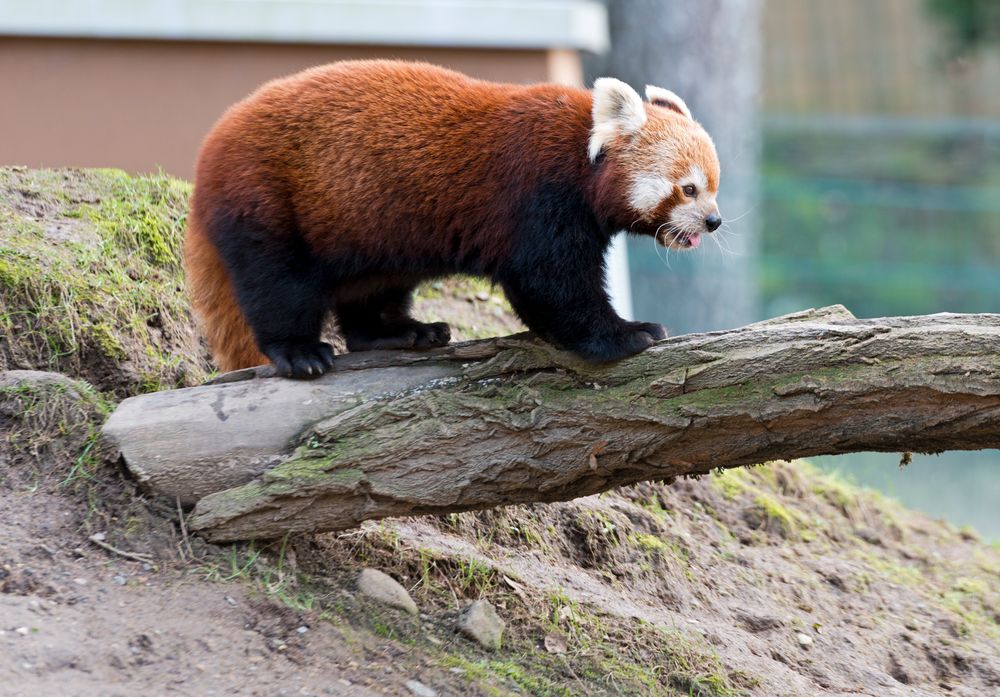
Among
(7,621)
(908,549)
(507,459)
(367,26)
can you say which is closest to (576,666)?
(507,459)

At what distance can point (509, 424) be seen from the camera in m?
3.57

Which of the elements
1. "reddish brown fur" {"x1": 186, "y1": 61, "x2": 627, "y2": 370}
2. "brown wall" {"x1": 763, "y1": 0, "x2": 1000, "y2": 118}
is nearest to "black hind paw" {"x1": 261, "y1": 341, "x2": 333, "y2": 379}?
"reddish brown fur" {"x1": 186, "y1": 61, "x2": 627, "y2": 370}

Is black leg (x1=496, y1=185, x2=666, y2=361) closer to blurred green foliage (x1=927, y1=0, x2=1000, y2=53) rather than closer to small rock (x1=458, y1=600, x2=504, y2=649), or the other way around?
small rock (x1=458, y1=600, x2=504, y2=649)

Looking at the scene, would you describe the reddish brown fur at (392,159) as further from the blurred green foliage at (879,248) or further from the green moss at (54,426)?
the blurred green foliage at (879,248)

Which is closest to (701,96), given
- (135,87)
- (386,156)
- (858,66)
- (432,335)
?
(135,87)

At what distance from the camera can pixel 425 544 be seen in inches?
166

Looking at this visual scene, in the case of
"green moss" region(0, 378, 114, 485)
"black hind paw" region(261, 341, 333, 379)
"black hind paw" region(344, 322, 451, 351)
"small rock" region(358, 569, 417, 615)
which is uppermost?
"black hind paw" region(261, 341, 333, 379)

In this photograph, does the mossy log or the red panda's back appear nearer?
the mossy log

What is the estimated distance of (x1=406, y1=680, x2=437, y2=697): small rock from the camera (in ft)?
11.0

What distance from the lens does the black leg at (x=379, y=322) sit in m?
4.44

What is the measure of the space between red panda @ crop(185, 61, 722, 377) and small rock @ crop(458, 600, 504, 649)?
984 mm

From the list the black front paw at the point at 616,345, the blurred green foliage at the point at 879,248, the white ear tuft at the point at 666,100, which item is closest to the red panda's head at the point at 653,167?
the white ear tuft at the point at 666,100

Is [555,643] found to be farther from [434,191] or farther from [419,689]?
[434,191]

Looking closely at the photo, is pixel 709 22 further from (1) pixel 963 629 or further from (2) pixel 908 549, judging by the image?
(1) pixel 963 629
